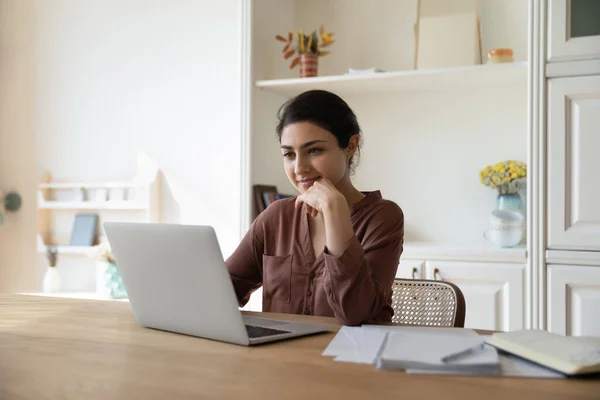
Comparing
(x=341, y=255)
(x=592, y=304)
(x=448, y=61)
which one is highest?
(x=448, y=61)

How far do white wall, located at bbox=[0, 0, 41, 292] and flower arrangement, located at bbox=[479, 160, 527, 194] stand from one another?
2613mm

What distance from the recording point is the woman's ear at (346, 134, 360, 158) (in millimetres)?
1761

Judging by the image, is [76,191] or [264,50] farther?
[76,191]

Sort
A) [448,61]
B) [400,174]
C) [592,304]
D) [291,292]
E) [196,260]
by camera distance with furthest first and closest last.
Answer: [400,174] → [448,61] → [592,304] → [291,292] → [196,260]

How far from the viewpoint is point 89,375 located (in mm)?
899

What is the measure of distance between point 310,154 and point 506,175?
1.40m

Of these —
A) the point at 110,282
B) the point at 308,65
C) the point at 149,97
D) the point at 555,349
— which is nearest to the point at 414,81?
the point at 308,65

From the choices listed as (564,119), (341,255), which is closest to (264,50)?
(564,119)

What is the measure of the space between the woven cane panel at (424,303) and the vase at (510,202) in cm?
129

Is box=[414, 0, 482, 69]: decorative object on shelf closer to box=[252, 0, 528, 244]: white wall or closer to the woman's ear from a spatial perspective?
box=[252, 0, 528, 244]: white wall

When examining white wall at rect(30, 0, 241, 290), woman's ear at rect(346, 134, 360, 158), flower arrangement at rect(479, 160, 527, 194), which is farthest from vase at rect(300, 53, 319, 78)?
woman's ear at rect(346, 134, 360, 158)

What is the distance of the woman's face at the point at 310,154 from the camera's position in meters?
1.65

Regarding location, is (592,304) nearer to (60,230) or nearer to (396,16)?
(396,16)

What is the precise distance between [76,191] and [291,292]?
8.16 ft
